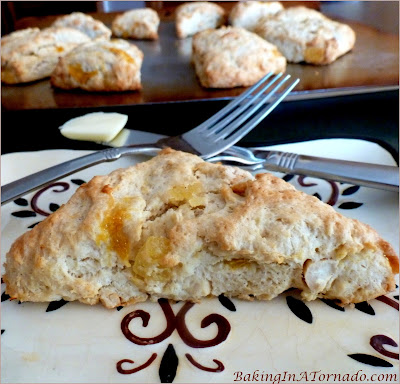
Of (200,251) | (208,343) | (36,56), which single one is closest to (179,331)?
(208,343)

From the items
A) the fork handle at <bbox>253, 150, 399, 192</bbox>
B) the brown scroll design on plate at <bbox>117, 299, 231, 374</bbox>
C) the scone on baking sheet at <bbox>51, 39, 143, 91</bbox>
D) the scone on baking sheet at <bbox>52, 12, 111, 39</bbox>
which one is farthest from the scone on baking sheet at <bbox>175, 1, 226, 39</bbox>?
the brown scroll design on plate at <bbox>117, 299, 231, 374</bbox>

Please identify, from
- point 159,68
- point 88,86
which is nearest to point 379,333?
point 88,86

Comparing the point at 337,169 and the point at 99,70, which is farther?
the point at 99,70

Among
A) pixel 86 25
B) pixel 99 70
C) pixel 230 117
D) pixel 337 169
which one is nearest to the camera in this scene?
pixel 337 169

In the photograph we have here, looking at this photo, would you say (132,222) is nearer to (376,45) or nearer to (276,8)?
(376,45)

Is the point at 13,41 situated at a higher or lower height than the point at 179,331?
higher

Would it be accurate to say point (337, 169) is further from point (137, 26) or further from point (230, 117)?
point (137, 26)

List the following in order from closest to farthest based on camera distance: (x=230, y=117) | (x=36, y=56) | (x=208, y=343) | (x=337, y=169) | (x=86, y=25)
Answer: (x=208, y=343) → (x=337, y=169) → (x=230, y=117) → (x=36, y=56) → (x=86, y=25)

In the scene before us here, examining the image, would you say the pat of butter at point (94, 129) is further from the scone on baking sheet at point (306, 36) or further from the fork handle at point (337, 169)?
the scone on baking sheet at point (306, 36)
